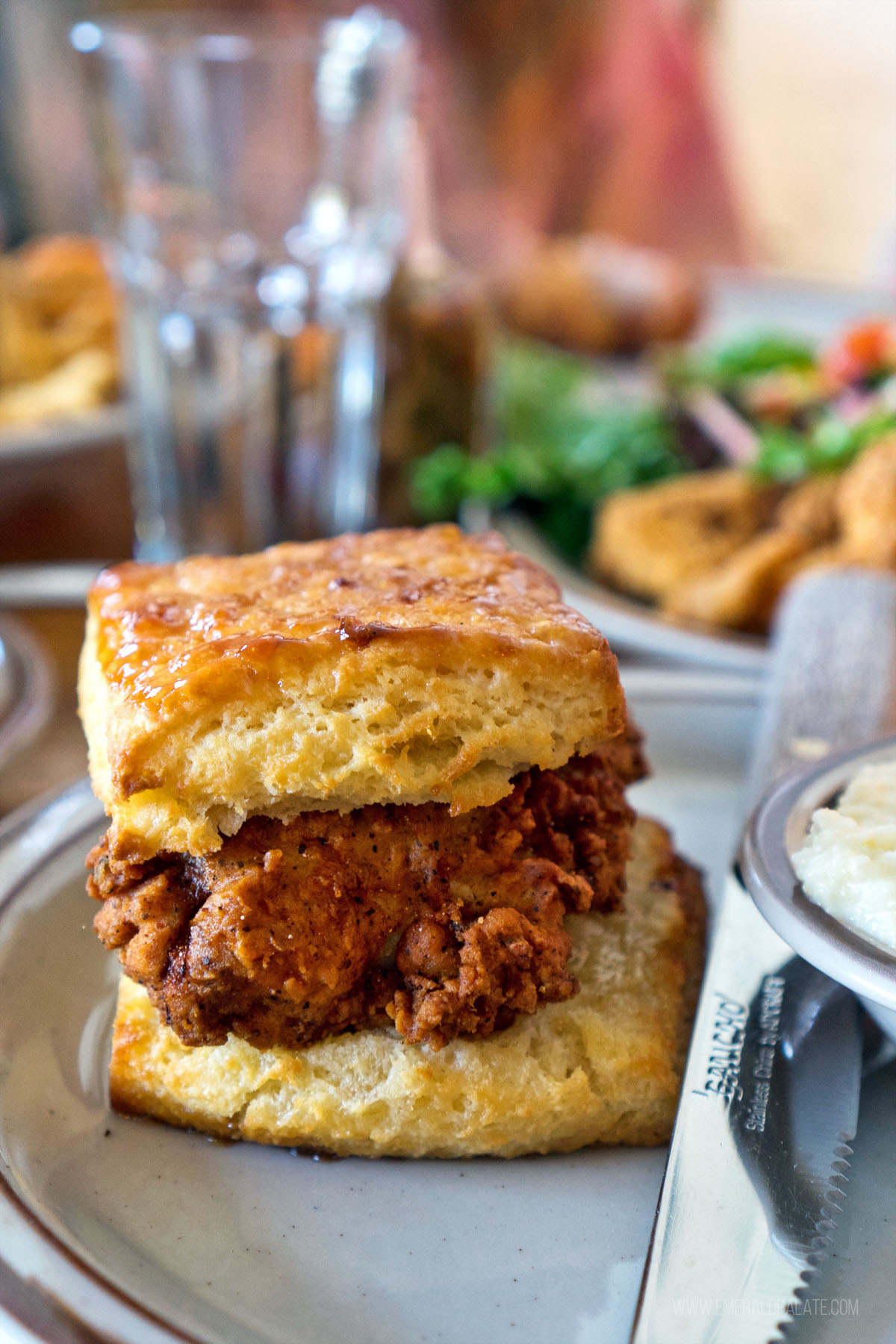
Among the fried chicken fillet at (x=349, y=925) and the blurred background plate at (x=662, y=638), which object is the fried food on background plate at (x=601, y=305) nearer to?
the blurred background plate at (x=662, y=638)

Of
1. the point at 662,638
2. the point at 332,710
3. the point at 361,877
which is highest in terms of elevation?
the point at 332,710

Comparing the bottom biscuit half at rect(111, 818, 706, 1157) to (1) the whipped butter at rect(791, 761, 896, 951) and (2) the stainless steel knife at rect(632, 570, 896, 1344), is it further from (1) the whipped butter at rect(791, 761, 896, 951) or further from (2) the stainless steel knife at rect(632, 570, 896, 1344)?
(1) the whipped butter at rect(791, 761, 896, 951)

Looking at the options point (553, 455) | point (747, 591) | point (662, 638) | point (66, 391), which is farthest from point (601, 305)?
point (662, 638)

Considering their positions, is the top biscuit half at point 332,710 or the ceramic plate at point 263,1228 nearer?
the ceramic plate at point 263,1228

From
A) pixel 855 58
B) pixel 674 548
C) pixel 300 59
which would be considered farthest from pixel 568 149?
pixel 674 548

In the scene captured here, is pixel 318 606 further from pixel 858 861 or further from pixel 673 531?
pixel 673 531

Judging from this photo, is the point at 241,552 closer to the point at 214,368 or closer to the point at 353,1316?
the point at 214,368

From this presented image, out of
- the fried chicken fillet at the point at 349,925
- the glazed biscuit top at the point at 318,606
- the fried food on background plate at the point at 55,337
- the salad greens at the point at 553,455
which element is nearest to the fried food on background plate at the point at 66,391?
the fried food on background plate at the point at 55,337
